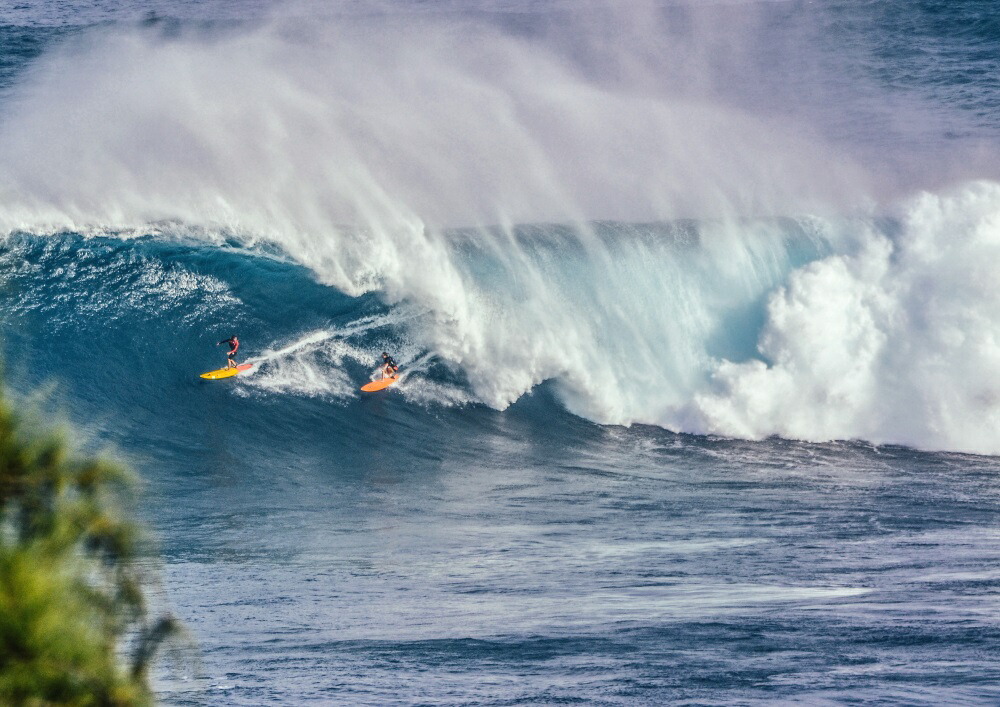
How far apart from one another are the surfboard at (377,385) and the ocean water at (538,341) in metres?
0.20

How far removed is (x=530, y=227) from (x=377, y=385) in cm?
659

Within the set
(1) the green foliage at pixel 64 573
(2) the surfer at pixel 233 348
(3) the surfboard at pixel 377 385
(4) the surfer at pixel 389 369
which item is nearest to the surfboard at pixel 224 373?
(2) the surfer at pixel 233 348

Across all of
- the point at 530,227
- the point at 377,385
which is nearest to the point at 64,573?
the point at 377,385

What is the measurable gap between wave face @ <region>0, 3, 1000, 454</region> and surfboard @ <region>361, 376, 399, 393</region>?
0.85 ft

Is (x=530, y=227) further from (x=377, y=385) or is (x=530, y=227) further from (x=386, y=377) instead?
(x=377, y=385)

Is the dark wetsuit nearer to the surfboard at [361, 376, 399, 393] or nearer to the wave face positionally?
the wave face

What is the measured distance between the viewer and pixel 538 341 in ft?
68.7

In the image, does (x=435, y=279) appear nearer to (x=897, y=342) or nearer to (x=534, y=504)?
(x=534, y=504)

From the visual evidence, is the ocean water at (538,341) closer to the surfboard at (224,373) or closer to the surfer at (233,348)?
the surfboard at (224,373)

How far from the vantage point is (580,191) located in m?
25.8

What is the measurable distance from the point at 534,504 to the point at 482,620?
4.31 meters

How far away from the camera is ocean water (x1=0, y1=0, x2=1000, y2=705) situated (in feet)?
35.8

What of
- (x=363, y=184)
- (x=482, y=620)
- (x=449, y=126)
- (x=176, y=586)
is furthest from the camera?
(x=449, y=126)

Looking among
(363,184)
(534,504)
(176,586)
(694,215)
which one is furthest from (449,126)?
(176,586)
